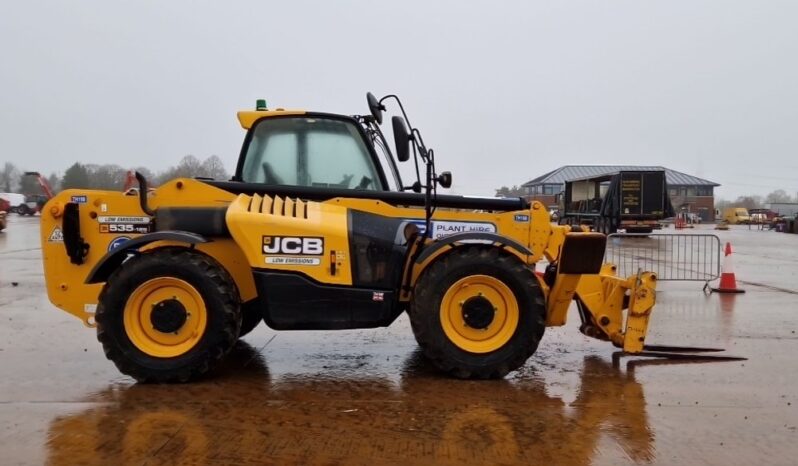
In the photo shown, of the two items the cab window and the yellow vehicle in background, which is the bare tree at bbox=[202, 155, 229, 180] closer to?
the cab window

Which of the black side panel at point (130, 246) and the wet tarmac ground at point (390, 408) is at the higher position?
the black side panel at point (130, 246)

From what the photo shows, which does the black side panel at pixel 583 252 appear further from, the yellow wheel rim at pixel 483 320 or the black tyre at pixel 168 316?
the black tyre at pixel 168 316

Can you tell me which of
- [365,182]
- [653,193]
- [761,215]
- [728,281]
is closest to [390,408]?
[365,182]

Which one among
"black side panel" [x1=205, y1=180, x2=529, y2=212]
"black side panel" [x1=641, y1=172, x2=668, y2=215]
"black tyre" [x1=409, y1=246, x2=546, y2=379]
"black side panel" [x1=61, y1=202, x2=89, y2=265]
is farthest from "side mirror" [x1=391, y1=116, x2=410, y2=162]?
"black side panel" [x1=641, y1=172, x2=668, y2=215]

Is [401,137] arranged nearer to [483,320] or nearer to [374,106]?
[374,106]

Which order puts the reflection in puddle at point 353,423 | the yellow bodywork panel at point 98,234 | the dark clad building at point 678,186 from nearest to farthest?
1. the reflection in puddle at point 353,423
2. the yellow bodywork panel at point 98,234
3. the dark clad building at point 678,186

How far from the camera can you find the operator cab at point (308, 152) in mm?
5590

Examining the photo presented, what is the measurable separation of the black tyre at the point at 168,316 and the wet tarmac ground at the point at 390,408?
0.20 m

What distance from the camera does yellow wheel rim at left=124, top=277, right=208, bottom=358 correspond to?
16.0 ft

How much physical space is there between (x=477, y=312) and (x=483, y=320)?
8 centimetres

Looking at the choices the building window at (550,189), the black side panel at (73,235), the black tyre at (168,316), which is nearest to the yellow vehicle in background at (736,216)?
the building window at (550,189)

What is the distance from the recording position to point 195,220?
5094 millimetres

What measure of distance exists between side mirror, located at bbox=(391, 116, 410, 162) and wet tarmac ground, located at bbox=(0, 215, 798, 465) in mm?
1769

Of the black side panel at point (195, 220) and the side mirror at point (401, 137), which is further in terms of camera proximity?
the black side panel at point (195, 220)
